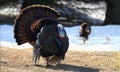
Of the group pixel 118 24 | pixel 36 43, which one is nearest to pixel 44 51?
pixel 36 43

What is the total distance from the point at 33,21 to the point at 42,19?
1.34 feet

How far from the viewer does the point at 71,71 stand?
410 inches

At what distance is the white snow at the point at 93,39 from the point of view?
49.1ft

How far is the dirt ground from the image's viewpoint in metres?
10.6

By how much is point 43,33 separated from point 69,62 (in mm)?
1495

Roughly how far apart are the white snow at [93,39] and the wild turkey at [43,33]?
11.2 ft

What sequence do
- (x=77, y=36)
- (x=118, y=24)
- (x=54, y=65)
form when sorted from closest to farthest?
(x=54, y=65)
(x=77, y=36)
(x=118, y=24)

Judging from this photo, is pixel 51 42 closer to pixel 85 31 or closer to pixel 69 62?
pixel 69 62

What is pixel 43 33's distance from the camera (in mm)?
10562

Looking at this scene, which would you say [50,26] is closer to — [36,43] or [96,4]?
[36,43]

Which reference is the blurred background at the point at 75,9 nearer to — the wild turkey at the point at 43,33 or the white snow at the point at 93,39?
the white snow at the point at 93,39

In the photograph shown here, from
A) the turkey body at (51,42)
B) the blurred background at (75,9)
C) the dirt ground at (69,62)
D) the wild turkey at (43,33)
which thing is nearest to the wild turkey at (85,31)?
the dirt ground at (69,62)

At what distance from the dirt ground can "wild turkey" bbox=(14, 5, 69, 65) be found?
0.35 meters

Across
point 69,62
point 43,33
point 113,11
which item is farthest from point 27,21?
point 113,11
